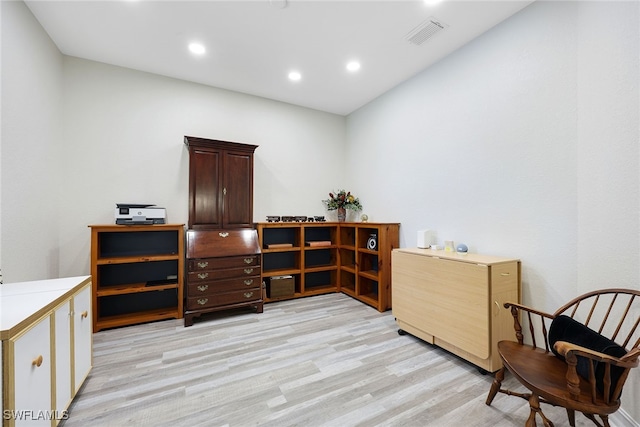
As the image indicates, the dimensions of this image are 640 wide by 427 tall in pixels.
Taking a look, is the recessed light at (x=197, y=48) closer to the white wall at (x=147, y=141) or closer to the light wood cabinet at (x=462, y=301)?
the white wall at (x=147, y=141)

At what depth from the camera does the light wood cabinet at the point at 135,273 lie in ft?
9.28

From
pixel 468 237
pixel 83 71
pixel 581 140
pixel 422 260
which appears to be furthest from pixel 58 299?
pixel 581 140

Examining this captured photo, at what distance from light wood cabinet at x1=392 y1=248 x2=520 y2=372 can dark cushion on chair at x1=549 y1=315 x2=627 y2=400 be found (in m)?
0.41

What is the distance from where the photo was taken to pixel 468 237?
265cm

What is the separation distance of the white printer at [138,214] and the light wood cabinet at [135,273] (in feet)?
0.25

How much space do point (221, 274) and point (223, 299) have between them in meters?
0.32

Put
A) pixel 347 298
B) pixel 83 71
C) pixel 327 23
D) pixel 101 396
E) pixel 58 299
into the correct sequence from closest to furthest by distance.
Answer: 1. pixel 58 299
2. pixel 101 396
3. pixel 327 23
4. pixel 83 71
5. pixel 347 298

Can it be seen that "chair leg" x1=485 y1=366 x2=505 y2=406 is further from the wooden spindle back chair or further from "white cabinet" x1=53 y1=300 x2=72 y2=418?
"white cabinet" x1=53 y1=300 x2=72 y2=418

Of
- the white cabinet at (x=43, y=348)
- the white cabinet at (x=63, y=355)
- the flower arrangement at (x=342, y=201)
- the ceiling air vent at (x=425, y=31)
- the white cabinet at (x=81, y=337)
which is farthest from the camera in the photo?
the flower arrangement at (x=342, y=201)

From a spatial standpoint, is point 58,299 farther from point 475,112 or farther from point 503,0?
point 503,0

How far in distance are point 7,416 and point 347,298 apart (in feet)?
11.3

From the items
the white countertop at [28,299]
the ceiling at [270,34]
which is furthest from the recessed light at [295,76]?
the white countertop at [28,299]

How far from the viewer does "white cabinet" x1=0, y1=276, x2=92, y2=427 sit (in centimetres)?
107

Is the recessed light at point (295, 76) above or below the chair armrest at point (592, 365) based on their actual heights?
above
